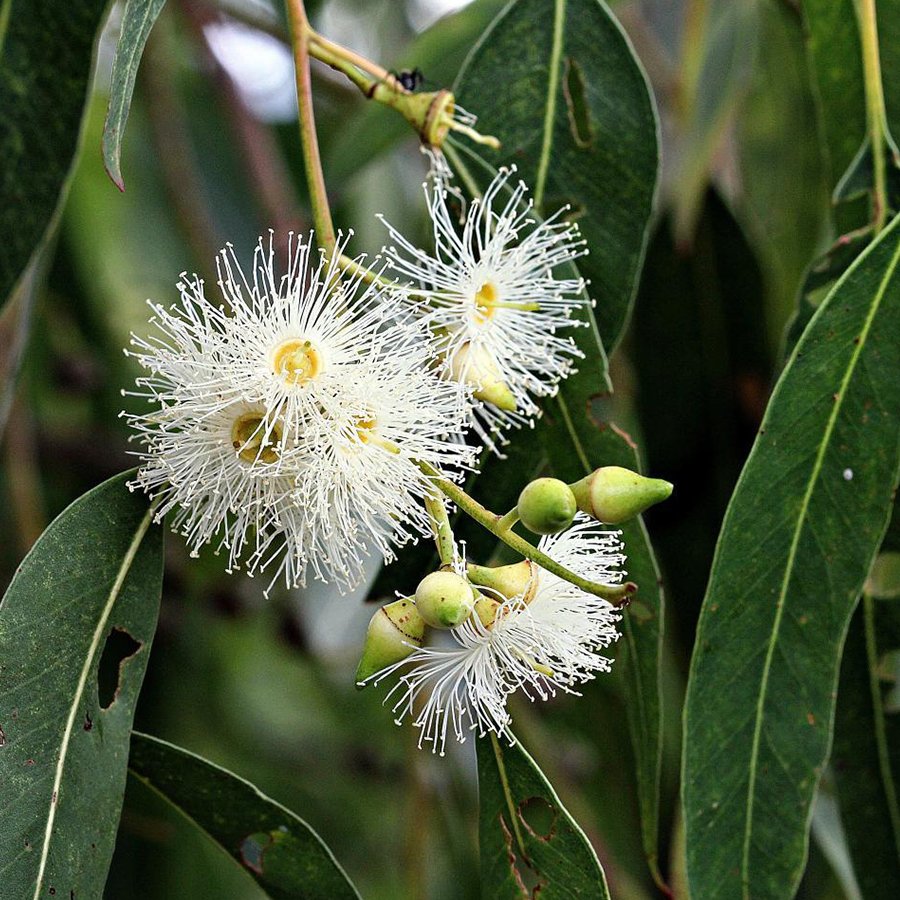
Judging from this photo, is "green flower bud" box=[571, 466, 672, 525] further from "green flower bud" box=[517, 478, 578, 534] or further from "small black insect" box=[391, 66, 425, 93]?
"small black insect" box=[391, 66, 425, 93]

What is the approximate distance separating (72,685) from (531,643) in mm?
305

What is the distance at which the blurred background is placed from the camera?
1.58 m

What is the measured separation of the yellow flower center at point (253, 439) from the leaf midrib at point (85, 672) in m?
0.10

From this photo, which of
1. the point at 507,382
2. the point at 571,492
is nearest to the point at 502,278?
the point at 507,382

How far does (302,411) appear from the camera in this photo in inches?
32.1

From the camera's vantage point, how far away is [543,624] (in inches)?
32.2

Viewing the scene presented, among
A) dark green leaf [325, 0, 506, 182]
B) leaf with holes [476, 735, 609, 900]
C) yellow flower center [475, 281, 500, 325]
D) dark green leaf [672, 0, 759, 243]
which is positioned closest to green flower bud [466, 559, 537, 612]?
leaf with holes [476, 735, 609, 900]

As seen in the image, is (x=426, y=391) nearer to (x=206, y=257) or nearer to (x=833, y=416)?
(x=833, y=416)

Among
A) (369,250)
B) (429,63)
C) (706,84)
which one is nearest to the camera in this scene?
(429,63)

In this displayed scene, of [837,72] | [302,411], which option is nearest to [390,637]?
[302,411]

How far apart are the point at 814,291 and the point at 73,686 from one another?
0.70 meters

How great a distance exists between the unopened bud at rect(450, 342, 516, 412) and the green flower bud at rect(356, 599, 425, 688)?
17cm

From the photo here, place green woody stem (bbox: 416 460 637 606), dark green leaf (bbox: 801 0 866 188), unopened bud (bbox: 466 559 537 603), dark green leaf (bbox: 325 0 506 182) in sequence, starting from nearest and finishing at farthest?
green woody stem (bbox: 416 460 637 606)
unopened bud (bbox: 466 559 537 603)
dark green leaf (bbox: 801 0 866 188)
dark green leaf (bbox: 325 0 506 182)

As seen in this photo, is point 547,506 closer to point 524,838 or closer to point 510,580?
point 510,580
